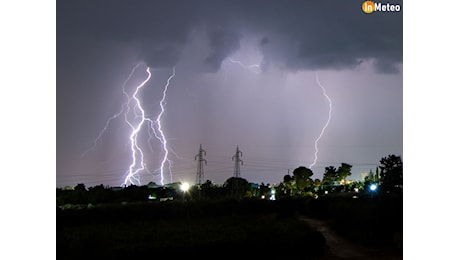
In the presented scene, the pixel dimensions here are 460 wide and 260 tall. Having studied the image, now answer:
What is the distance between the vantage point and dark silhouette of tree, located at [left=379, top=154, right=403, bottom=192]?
1133 cm

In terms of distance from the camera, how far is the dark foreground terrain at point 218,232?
22.0 feet

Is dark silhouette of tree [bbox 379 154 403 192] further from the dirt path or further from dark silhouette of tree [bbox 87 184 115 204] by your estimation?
dark silhouette of tree [bbox 87 184 115 204]

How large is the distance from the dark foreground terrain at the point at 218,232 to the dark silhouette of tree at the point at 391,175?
141cm

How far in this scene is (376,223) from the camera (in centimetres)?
891

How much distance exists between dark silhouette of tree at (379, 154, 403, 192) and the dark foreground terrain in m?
1.41

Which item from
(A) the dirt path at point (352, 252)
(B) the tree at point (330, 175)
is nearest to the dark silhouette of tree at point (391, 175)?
(A) the dirt path at point (352, 252)

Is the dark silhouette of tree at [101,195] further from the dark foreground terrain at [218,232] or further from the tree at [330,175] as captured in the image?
the tree at [330,175]

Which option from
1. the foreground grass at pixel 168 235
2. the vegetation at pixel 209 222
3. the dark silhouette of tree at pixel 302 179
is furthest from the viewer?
the dark silhouette of tree at pixel 302 179

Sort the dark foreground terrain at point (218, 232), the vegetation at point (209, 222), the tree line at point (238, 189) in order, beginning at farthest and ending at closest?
1. the tree line at point (238, 189)
2. the vegetation at point (209, 222)
3. the dark foreground terrain at point (218, 232)
